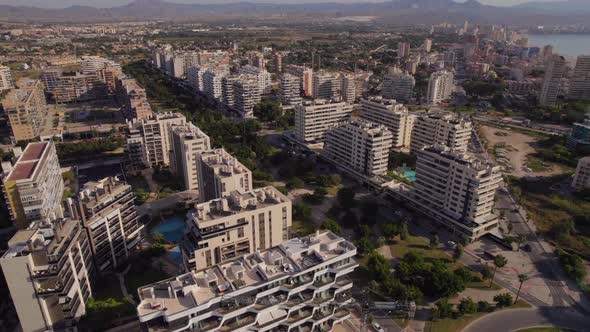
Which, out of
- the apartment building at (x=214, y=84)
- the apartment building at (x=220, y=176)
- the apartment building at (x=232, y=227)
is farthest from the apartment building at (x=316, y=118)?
the apartment building at (x=214, y=84)

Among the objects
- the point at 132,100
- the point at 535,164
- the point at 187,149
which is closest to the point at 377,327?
the point at 187,149

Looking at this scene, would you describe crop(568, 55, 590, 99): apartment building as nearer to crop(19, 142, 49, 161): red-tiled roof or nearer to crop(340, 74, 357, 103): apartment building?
crop(340, 74, 357, 103): apartment building

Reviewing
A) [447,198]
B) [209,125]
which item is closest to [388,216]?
[447,198]

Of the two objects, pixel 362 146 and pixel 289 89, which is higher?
pixel 289 89

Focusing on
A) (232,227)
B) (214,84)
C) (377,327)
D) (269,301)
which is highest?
(214,84)

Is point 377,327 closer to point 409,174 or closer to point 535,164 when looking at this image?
point 409,174

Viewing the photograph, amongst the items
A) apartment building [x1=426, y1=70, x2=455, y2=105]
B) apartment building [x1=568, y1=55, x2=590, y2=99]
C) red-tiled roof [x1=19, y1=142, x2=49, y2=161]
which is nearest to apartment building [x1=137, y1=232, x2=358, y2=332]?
red-tiled roof [x1=19, y1=142, x2=49, y2=161]

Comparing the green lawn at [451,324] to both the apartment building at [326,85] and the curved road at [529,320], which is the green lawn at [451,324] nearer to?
the curved road at [529,320]
